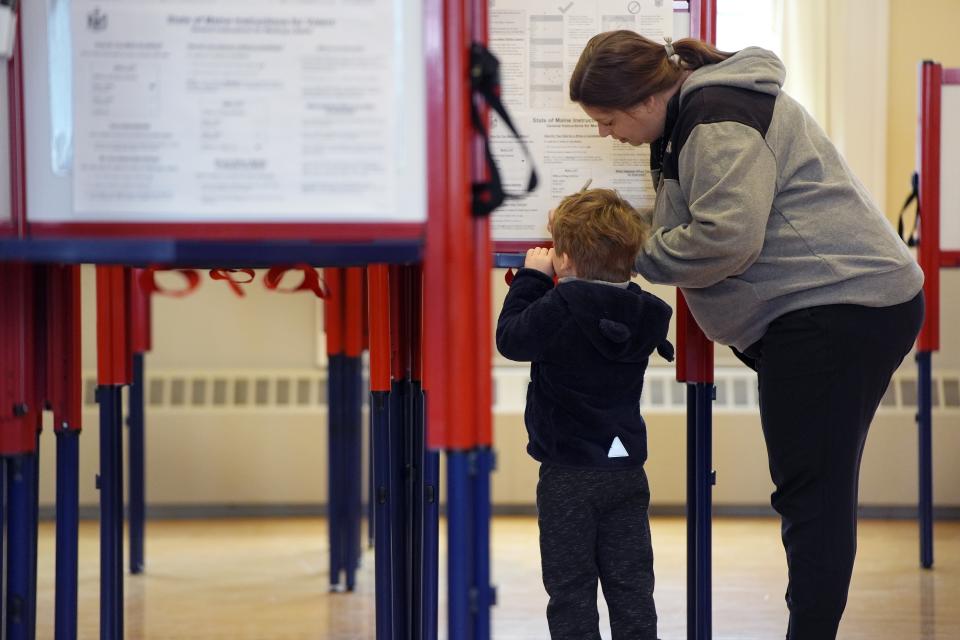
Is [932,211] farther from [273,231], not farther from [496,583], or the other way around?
[273,231]

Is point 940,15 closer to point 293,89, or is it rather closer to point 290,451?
point 290,451

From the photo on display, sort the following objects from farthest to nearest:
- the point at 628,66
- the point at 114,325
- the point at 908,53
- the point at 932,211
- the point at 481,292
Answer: the point at 908,53, the point at 932,211, the point at 114,325, the point at 628,66, the point at 481,292

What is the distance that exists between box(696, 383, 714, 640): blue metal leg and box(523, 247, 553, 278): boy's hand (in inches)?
15.9

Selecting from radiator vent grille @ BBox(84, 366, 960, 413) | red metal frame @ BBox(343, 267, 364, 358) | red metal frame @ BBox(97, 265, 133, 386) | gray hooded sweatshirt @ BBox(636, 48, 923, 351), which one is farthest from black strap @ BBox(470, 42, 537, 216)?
radiator vent grille @ BBox(84, 366, 960, 413)

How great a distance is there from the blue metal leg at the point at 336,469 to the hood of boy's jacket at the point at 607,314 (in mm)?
1394

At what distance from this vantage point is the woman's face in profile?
1730 millimetres

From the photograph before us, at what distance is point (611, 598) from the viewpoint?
1815 millimetres

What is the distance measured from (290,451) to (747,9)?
2404mm

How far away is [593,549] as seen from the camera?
70.9 inches

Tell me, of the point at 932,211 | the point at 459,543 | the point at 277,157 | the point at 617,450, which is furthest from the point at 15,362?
the point at 932,211

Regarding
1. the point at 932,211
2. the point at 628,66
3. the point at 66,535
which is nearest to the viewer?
the point at 628,66

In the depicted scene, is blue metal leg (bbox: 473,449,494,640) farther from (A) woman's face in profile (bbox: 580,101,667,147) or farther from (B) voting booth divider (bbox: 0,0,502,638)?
(A) woman's face in profile (bbox: 580,101,667,147)

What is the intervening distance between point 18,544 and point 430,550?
31.9 inches

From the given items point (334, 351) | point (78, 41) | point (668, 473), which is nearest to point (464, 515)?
point (78, 41)
